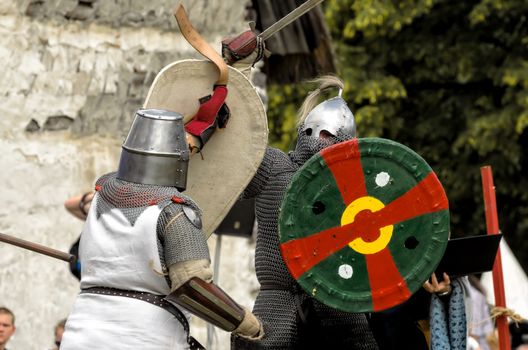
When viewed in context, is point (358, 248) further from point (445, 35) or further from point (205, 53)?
point (445, 35)

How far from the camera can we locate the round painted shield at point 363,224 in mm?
5559

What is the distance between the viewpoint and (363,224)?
5.59m

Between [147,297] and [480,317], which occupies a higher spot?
[480,317]

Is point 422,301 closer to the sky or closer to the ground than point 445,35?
closer to the ground

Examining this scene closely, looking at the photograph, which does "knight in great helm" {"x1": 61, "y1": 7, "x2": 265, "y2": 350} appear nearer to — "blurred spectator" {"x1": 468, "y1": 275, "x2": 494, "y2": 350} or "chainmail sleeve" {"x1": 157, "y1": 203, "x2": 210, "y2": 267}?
"chainmail sleeve" {"x1": 157, "y1": 203, "x2": 210, "y2": 267}

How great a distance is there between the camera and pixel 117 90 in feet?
28.9

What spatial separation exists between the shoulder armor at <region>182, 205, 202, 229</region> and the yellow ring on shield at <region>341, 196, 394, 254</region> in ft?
2.54

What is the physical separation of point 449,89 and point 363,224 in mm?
9068

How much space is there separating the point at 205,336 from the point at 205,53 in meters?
3.94

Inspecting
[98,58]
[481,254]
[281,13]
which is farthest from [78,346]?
[281,13]

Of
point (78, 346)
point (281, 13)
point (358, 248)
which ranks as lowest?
point (78, 346)

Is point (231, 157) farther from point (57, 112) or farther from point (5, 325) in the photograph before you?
point (57, 112)

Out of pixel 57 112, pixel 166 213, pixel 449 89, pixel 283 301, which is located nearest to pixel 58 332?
pixel 57 112

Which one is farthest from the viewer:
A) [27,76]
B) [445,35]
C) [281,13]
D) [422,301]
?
[445,35]
